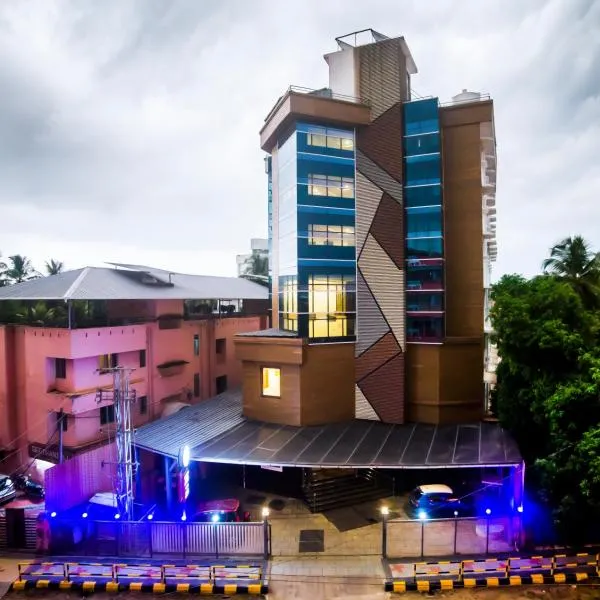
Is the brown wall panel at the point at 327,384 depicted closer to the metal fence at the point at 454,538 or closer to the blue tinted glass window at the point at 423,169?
the metal fence at the point at 454,538

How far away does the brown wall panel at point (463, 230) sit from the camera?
27734 mm

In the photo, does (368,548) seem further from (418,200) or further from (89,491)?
(418,200)

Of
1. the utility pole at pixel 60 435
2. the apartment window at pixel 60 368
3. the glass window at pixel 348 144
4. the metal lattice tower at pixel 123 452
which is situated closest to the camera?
the metal lattice tower at pixel 123 452

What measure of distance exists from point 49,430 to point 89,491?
586 cm

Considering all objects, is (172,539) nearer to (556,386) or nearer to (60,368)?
(60,368)

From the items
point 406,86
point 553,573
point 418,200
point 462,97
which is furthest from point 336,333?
point 462,97

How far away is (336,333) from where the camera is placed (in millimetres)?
27438

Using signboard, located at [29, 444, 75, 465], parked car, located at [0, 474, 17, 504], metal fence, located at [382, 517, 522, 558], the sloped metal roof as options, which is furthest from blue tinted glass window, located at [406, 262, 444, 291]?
parked car, located at [0, 474, 17, 504]

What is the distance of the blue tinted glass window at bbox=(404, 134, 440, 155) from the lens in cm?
2731

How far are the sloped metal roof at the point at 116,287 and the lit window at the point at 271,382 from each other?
31.1ft

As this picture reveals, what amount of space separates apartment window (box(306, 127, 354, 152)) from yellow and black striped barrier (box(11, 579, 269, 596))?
2438cm

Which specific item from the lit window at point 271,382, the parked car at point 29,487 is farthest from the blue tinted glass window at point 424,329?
the parked car at point 29,487


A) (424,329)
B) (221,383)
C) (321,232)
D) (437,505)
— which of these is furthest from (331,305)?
(221,383)

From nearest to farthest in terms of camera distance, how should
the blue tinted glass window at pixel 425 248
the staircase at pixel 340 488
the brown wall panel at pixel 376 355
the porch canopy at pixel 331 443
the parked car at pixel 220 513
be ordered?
the parked car at pixel 220 513
the porch canopy at pixel 331 443
the staircase at pixel 340 488
the blue tinted glass window at pixel 425 248
the brown wall panel at pixel 376 355
